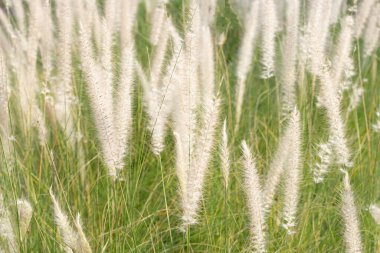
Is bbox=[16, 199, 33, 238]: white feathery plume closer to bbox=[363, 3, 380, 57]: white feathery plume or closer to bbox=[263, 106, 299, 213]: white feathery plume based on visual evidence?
bbox=[263, 106, 299, 213]: white feathery plume

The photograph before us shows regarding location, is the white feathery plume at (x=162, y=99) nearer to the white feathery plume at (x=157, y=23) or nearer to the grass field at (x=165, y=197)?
the grass field at (x=165, y=197)

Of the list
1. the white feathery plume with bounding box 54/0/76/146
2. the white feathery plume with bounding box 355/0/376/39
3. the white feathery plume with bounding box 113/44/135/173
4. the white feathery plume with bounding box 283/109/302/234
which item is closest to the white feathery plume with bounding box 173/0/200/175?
the white feathery plume with bounding box 113/44/135/173

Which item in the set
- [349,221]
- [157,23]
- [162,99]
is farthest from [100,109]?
[157,23]

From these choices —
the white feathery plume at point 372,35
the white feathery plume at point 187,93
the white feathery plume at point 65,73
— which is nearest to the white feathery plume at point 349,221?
the white feathery plume at point 187,93

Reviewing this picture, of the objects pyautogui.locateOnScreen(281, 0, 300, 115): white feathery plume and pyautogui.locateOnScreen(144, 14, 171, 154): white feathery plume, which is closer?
pyautogui.locateOnScreen(144, 14, 171, 154): white feathery plume

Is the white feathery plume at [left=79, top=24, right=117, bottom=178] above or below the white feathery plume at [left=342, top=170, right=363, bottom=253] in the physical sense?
above

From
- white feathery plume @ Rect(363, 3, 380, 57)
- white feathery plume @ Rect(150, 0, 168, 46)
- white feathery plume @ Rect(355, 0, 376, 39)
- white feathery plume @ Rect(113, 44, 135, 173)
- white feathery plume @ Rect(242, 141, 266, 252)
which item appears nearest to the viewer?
white feathery plume @ Rect(242, 141, 266, 252)

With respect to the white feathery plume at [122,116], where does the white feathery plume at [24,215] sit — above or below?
below

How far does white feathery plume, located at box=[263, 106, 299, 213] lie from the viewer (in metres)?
1.50

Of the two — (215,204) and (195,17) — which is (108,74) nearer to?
(195,17)

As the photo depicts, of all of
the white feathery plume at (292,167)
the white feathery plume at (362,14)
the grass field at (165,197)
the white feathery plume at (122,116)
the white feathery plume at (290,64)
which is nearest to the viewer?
the white feathery plume at (292,167)

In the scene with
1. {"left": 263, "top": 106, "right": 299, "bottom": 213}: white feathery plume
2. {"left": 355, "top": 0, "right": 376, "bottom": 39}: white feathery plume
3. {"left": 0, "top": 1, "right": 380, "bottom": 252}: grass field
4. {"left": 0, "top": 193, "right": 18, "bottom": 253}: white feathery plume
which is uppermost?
{"left": 355, "top": 0, "right": 376, "bottom": 39}: white feathery plume

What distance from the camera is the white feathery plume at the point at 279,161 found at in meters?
1.50

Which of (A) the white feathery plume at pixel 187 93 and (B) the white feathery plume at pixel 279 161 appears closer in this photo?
(B) the white feathery plume at pixel 279 161
